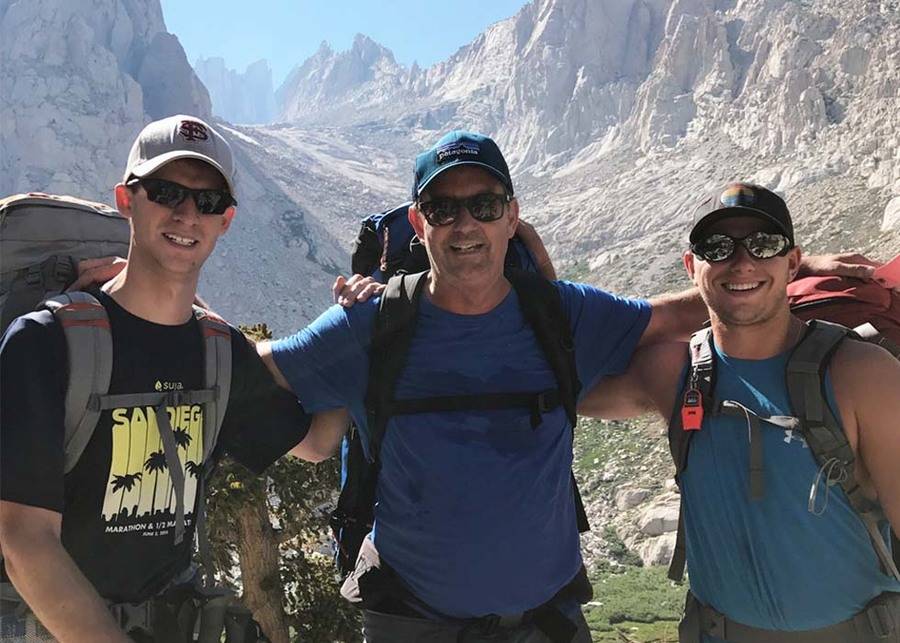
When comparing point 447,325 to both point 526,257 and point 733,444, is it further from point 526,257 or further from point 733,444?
point 733,444

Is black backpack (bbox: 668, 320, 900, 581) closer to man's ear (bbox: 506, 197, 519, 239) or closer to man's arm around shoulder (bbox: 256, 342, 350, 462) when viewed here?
man's ear (bbox: 506, 197, 519, 239)

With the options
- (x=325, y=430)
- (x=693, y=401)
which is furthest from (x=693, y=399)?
(x=325, y=430)

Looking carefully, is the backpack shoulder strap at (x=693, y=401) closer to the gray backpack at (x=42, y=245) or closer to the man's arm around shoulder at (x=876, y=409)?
the man's arm around shoulder at (x=876, y=409)

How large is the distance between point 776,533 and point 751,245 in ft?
3.46

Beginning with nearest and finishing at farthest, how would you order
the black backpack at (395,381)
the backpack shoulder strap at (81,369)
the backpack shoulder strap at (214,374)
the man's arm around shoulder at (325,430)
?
1. the backpack shoulder strap at (81,369)
2. the backpack shoulder strap at (214,374)
3. the black backpack at (395,381)
4. the man's arm around shoulder at (325,430)

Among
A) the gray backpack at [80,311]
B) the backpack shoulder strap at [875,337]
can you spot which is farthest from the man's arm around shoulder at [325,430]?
the backpack shoulder strap at [875,337]

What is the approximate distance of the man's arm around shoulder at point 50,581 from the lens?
2.25 meters

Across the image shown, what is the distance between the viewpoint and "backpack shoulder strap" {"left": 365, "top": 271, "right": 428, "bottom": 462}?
2.99 metres

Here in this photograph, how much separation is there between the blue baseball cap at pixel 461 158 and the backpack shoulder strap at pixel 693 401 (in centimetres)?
97

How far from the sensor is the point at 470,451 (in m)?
2.91

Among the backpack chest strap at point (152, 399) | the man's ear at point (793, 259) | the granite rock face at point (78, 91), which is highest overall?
the granite rock face at point (78, 91)

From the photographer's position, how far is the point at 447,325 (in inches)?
121

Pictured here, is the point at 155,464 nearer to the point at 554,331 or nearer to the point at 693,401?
the point at 554,331

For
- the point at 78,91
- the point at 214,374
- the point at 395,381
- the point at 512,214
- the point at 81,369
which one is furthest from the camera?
the point at 78,91
